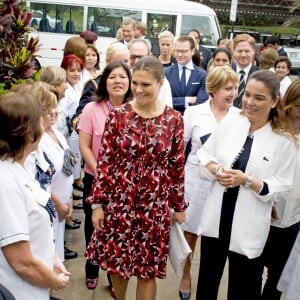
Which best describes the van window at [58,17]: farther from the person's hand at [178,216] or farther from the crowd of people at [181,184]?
the person's hand at [178,216]

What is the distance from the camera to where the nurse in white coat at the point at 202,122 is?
334cm

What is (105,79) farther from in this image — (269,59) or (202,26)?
(202,26)

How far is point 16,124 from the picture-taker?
178cm

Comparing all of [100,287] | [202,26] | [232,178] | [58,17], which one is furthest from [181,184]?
[58,17]

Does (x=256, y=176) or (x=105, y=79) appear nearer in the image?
(x=256, y=176)

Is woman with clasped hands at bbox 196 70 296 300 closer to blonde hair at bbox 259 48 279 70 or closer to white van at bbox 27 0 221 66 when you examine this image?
blonde hair at bbox 259 48 279 70

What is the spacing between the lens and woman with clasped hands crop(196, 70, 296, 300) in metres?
2.66

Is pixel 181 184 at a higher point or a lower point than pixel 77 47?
lower

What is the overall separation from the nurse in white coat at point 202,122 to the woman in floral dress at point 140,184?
22.5 inches

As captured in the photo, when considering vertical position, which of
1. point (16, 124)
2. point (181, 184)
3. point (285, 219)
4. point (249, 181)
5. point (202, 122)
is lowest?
point (285, 219)

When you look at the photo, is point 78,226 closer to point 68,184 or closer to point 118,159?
point 68,184

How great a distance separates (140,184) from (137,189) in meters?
0.04

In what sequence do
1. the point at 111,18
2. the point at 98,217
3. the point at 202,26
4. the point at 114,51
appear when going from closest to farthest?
the point at 98,217 → the point at 114,51 → the point at 202,26 → the point at 111,18

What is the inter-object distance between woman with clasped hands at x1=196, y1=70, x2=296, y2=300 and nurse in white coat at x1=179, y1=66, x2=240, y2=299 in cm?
49
